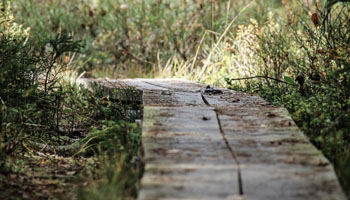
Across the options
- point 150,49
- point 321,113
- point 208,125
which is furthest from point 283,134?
point 150,49

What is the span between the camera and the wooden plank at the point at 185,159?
1.89 meters

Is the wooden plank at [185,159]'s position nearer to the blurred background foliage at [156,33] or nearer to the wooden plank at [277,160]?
the wooden plank at [277,160]

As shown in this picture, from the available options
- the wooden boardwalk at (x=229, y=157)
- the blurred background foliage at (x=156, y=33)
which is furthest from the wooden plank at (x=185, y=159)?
the blurred background foliage at (x=156, y=33)

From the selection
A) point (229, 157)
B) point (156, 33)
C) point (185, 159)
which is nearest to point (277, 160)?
point (229, 157)

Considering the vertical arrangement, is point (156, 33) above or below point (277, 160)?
above

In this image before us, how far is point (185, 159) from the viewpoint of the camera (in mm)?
2250

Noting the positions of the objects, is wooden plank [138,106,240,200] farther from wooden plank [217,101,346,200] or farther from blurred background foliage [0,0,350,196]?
blurred background foliage [0,0,350,196]

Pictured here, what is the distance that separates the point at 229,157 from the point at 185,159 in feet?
0.72

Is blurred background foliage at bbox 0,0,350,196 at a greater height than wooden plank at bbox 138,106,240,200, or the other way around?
blurred background foliage at bbox 0,0,350,196

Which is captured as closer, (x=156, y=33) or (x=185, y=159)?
(x=185, y=159)

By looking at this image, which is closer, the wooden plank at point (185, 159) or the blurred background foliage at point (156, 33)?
the wooden plank at point (185, 159)

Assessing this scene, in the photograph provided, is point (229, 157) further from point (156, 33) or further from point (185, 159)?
point (156, 33)

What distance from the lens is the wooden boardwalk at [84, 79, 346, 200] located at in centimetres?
190

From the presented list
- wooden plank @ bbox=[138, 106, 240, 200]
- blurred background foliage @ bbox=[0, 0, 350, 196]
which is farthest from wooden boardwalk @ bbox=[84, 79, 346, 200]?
blurred background foliage @ bbox=[0, 0, 350, 196]
